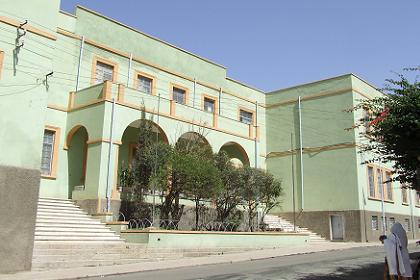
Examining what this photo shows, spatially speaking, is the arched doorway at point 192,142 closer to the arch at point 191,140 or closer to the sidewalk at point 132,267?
the arch at point 191,140

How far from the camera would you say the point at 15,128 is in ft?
44.3

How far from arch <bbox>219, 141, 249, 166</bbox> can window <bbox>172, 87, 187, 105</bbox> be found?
400 centimetres

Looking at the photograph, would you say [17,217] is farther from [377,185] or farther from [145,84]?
[377,185]

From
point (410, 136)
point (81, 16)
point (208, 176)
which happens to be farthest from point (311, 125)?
point (410, 136)

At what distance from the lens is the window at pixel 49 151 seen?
21281 millimetres

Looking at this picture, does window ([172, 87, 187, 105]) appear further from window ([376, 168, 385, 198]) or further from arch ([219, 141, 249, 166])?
window ([376, 168, 385, 198])

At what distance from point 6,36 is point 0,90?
179 cm

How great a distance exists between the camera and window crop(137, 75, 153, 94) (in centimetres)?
2569

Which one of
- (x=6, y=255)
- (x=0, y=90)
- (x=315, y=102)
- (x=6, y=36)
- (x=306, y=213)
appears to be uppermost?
(x=315, y=102)

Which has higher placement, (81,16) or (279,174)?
(81,16)

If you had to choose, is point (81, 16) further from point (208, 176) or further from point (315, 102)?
point (315, 102)

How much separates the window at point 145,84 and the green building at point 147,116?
2.4 inches

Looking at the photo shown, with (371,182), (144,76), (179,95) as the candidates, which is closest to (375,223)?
(371,182)

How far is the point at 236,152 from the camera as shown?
2978 cm
